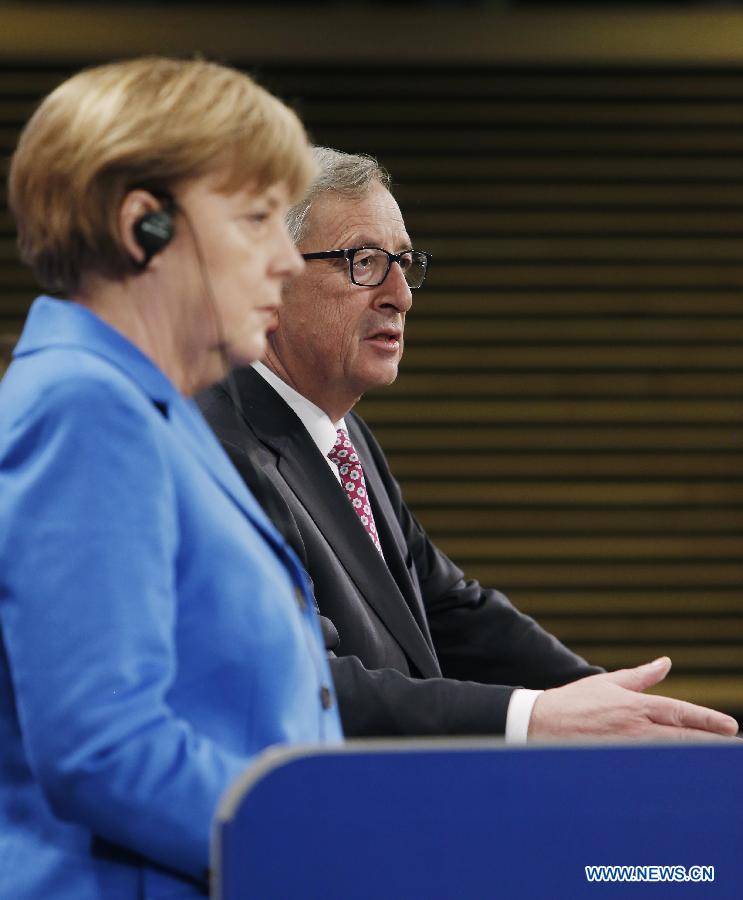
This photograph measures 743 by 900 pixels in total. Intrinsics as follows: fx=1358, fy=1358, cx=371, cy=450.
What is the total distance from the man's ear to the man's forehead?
46.0 inches

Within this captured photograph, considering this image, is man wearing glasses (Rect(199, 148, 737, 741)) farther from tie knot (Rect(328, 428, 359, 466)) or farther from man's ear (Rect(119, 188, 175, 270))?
man's ear (Rect(119, 188, 175, 270))

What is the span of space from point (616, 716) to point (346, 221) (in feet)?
3.51

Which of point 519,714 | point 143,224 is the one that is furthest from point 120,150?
point 519,714

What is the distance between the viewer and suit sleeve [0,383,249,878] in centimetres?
106

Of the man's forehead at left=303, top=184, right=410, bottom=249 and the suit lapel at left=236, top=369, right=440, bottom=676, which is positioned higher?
the man's forehead at left=303, top=184, right=410, bottom=249

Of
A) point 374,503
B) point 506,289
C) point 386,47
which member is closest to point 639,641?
point 506,289

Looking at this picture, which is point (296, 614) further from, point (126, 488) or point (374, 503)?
point (374, 503)

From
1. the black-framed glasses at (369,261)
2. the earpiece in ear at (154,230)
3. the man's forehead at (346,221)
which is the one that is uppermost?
the earpiece in ear at (154,230)

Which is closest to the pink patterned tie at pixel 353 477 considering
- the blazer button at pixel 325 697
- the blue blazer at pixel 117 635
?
the blazer button at pixel 325 697

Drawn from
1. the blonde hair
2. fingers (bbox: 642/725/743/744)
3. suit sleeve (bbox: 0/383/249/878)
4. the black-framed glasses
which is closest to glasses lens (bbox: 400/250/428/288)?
the black-framed glasses

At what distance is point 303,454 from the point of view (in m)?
2.11

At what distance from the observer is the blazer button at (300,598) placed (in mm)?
1281

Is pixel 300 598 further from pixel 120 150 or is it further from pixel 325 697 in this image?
pixel 120 150

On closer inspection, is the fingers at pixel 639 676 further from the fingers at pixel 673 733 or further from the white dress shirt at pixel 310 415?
the white dress shirt at pixel 310 415
